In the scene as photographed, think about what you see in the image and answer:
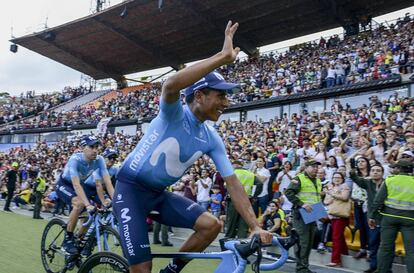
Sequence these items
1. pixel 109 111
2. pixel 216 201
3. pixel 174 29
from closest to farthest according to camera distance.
→ pixel 216 201 → pixel 174 29 → pixel 109 111

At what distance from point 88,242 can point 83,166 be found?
45.4 inches

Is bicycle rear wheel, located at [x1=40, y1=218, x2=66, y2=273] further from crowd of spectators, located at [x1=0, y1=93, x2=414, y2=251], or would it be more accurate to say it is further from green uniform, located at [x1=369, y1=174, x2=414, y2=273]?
green uniform, located at [x1=369, y1=174, x2=414, y2=273]

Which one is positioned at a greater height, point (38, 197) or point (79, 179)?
point (79, 179)

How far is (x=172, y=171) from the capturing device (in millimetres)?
3426

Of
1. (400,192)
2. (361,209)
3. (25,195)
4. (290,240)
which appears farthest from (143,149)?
(25,195)

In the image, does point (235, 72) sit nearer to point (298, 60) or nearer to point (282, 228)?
point (298, 60)

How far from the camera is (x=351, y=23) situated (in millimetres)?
26609

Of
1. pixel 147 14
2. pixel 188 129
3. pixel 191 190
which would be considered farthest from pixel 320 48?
pixel 188 129

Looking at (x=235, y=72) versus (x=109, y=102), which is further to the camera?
(x=109, y=102)

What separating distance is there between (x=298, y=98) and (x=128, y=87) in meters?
24.9

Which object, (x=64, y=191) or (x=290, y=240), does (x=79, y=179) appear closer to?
(x=64, y=191)

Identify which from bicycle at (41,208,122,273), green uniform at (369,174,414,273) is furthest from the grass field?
green uniform at (369,174,414,273)

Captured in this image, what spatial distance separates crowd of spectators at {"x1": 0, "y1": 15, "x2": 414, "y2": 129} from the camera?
63.2 feet

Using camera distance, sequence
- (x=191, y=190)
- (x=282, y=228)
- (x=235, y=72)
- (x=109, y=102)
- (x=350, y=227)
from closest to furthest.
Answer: (x=350, y=227)
(x=282, y=228)
(x=191, y=190)
(x=235, y=72)
(x=109, y=102)
